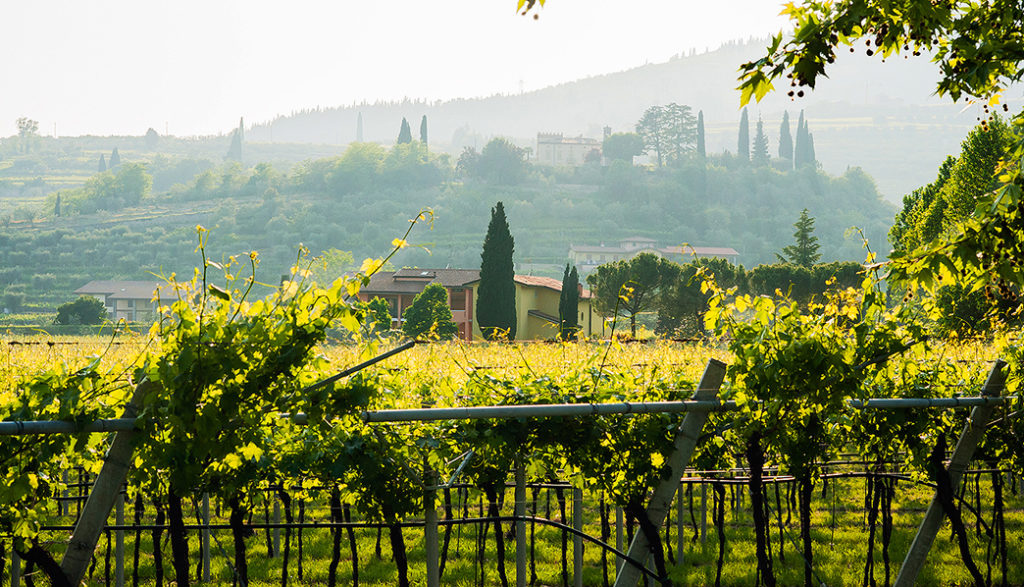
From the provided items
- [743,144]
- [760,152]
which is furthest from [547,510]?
[743,144]

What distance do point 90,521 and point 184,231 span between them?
13148 centimetres

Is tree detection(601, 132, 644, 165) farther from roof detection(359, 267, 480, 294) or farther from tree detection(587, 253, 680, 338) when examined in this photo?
tree detection(587, 253, 680, 338)

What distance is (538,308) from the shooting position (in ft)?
189

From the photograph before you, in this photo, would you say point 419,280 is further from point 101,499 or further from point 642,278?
point 101,499

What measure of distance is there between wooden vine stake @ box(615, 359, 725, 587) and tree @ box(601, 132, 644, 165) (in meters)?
170

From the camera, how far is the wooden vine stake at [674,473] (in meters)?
3.76

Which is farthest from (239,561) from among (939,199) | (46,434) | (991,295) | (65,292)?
(65,292)

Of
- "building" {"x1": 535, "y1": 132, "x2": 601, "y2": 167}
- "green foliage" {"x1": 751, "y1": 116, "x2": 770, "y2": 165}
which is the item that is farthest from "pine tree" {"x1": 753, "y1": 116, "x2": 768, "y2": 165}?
"building" {"x1": 535, "y1": 132, "x2": 601, "y2": 167}

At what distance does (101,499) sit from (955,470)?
4.18m

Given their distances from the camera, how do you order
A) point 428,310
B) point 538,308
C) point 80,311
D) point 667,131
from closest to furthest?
point 428,310 < point 538,308 < point 80,311 < point 667,131

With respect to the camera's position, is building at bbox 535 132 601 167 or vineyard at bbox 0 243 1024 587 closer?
vineyard at bbox 0 243 1024 587

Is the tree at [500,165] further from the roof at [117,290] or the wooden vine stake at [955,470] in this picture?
the wooden vine stake at [955,470]

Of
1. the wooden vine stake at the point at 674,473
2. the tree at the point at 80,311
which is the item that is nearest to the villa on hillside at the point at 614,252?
the tree at the point at 80,311

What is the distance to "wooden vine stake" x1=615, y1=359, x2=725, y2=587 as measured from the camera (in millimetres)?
3756
